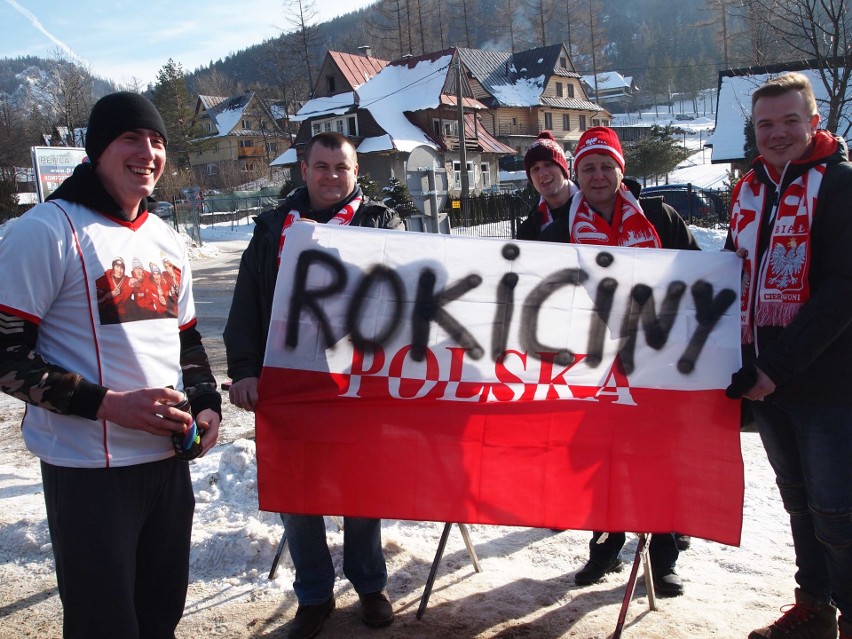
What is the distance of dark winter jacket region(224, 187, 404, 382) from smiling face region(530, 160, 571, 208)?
53.7 inches

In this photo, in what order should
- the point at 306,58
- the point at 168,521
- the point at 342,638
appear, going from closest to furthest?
the point at 168,521, the point at 342,638, the point at 306,58

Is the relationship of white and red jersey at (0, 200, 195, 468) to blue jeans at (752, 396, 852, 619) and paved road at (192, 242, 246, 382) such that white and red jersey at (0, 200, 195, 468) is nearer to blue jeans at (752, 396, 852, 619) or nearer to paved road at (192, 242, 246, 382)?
blue jeans at (752, 396, 852, 619)

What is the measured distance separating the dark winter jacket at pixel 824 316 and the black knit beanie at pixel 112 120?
2432 millimetres

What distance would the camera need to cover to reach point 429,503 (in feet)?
10.1

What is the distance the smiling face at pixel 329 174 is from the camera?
10.8 feet

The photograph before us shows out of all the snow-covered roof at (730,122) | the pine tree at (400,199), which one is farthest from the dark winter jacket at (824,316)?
the snow-covered roof at (730,122)

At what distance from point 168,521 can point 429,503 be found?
3.64 ft

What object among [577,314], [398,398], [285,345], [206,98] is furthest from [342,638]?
[206,98]

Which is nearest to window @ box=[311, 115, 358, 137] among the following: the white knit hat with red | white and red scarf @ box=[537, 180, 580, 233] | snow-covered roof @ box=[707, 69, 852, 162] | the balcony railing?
the balcony railing

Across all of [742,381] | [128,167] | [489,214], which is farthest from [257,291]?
[489,214]

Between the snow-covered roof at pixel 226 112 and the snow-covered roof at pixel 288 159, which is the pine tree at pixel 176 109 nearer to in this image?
the snow-covered roof at pixel 226 112

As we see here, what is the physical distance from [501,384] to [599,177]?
119cm

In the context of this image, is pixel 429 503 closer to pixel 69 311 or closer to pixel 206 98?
pixel 69 311

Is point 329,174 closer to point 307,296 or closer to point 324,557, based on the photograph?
point 307,296
